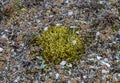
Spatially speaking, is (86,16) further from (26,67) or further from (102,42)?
(26,67)

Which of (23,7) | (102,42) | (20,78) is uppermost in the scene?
(23,7)

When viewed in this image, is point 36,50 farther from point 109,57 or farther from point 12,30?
point 109,57

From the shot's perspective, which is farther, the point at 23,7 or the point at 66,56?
the point at 23,7

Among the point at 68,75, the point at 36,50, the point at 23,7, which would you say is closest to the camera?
the point at 68,75

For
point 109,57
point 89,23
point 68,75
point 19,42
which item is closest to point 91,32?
point 89,23

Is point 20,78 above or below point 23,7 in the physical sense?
below

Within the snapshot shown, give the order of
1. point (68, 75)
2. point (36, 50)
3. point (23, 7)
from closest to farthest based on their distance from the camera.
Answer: point (68, 75) → point (36, 50) → point (23, 7)
